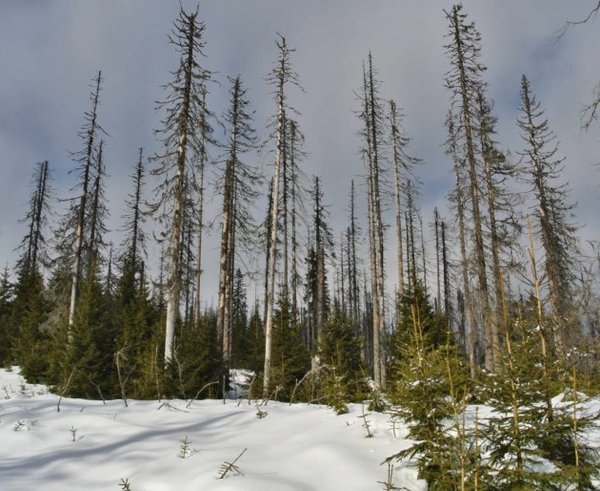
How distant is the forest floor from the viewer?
15.0ft

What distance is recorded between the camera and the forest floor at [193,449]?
4570 millimetres

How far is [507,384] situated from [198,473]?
11.3 feet

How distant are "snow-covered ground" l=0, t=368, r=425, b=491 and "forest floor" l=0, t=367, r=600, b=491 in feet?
0.04

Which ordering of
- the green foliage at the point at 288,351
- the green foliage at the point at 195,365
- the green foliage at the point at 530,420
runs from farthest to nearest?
the green foliage at the point at 288,351 → the green foliage at the point at 195,365 → the green foliage at the point at 530,420

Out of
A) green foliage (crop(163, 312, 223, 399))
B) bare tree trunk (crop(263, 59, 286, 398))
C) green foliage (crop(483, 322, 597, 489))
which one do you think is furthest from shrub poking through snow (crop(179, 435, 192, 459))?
bare tree trunk (crop(263, 59, 286, 398))

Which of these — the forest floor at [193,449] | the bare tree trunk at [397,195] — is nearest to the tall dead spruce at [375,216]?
the bare tree trunk at [397,195]

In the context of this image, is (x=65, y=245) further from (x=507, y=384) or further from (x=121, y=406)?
(x=507, y=384)

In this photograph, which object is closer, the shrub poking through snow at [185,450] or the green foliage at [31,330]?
the shrub poking through snow at [185,450]

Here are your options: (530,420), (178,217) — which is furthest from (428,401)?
(178,217)

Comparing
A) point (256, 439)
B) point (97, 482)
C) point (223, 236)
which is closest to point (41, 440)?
point (97, 482)

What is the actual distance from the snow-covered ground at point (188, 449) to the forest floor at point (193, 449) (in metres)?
0.01

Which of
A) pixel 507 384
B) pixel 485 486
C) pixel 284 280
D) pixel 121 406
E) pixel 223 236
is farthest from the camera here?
pixel 284 280

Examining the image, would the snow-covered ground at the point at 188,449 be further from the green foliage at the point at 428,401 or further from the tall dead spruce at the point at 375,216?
the tall dead spruce at the point at 375,216

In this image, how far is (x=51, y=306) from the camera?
2403 cm
